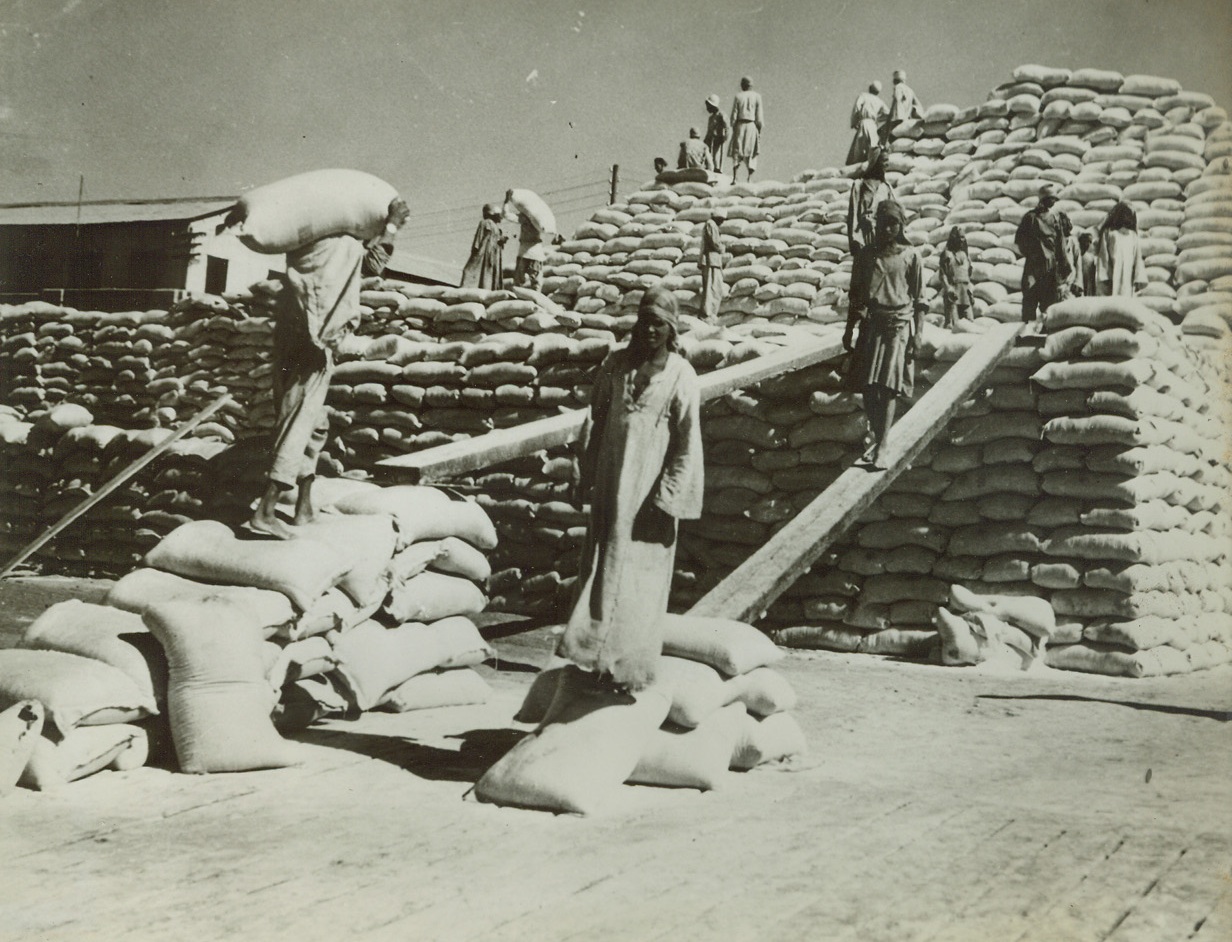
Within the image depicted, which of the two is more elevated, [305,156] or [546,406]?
[305,156]

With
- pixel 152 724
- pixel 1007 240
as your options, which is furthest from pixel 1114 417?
pixel 1007 240

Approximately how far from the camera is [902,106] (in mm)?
14625

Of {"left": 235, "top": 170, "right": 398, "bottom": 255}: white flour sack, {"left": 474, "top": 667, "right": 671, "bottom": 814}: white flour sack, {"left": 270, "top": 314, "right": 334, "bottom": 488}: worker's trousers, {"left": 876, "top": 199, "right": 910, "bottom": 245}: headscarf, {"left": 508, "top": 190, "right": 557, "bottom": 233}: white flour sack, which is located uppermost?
{"left": 508, "top": 190, "right": 557, "bottom": 233}: white flour sack

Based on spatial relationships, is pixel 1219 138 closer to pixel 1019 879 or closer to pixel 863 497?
pixel 863 497

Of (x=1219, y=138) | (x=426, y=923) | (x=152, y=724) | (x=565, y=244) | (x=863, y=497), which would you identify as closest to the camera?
(x=426, y=923)

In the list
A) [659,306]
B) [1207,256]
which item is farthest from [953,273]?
[659,306]

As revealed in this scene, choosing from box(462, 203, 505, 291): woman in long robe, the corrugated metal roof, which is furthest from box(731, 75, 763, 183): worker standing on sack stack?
the corrugated metal roof

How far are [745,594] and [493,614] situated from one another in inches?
120

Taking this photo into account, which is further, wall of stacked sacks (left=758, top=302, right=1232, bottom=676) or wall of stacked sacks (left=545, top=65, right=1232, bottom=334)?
wall of stacked sacks (left=545, top=65, right=1232, bottom=334)

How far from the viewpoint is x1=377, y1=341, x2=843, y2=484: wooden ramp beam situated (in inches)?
203

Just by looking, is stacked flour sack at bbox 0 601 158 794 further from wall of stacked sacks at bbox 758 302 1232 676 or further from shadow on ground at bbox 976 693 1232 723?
wall of stacked sacks at bbox 758 302 1232 676

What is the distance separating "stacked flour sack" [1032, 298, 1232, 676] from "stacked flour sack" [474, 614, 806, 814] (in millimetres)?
2964

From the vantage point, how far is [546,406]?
25.6ft

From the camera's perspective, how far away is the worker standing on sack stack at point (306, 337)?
430 cm
